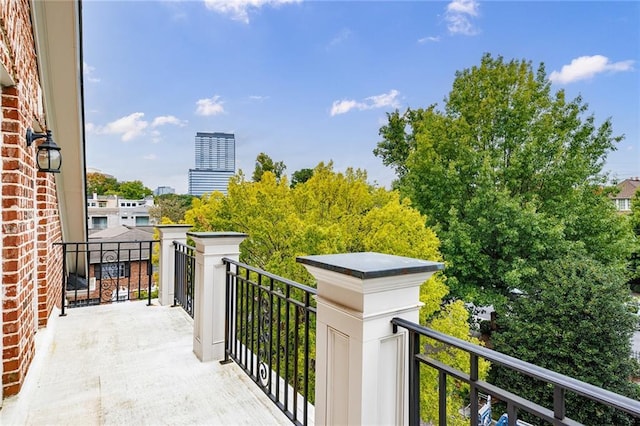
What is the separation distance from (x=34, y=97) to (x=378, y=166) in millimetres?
17475

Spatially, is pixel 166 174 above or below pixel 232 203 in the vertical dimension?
above

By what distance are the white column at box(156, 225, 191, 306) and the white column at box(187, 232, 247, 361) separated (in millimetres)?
1778

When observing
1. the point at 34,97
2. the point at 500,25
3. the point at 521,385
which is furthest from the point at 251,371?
the point at 500,25

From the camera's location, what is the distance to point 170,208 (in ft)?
88.2

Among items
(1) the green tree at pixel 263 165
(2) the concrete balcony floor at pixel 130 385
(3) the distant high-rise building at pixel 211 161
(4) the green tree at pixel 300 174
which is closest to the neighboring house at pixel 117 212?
(3) the distant high-rise building at pixel 211 161

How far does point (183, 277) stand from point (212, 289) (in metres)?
1.63

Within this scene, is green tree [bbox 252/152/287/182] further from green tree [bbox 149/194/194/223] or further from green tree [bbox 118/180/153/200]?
green tree [bbox 118/180/153/200]

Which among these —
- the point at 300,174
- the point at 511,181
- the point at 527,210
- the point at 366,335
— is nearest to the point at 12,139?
the point at 366,335

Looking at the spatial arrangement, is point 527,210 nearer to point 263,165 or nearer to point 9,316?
point 9,316

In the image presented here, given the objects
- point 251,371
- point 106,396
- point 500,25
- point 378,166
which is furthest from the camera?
point 378,166

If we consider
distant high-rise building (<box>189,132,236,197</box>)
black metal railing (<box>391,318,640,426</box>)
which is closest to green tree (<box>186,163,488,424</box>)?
black metal railing (<box>391,318,640,426</box>)

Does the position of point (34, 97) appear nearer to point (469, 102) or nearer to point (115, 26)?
point (115, 26)

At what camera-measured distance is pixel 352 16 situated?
17.7 meters

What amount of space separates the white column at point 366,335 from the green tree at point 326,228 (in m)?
6.36
